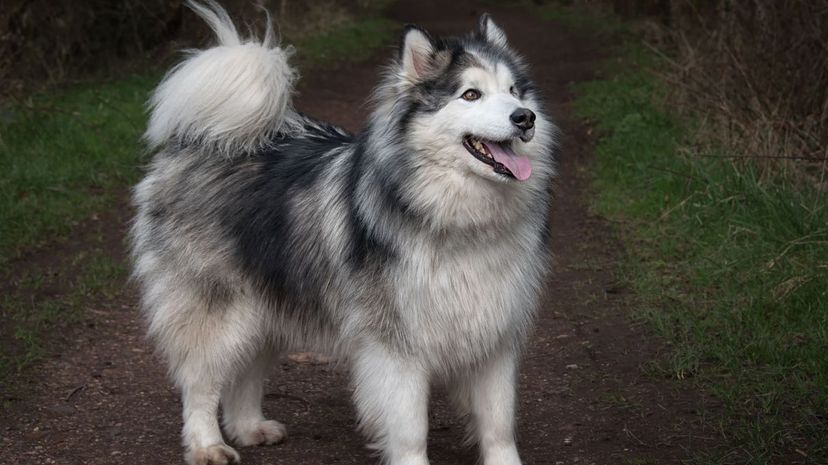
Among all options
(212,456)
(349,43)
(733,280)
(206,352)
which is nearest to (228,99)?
(206,352)

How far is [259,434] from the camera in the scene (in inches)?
180

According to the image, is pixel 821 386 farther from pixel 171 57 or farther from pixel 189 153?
pixel 171 57

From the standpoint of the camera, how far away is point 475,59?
12.9 ft

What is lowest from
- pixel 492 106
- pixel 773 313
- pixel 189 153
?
pixel 773 313

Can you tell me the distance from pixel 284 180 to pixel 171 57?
9426 mm

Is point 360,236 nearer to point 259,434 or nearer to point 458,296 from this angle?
point 458,296

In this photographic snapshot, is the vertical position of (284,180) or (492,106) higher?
(492,106)

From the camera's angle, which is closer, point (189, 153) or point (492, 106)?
point (492, 106)

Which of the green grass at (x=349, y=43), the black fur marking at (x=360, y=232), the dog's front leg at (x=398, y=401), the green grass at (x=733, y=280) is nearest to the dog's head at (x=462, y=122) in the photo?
the black fur marking at (x=360, y=232)

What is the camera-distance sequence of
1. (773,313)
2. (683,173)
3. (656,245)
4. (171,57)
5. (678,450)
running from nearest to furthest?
(678,450), (773,313), (656,245), (683,173), (171,57)

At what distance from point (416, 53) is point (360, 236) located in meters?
0.69

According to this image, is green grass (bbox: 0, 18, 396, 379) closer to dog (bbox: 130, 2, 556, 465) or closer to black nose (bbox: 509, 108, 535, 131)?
dog (bbox: 130, 2, 556, 465)

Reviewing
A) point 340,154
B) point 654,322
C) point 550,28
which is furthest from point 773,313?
point 550,28

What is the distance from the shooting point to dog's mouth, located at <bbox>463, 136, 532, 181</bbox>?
12.4 ft
